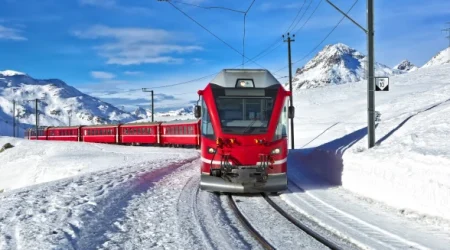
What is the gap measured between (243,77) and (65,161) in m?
24.1

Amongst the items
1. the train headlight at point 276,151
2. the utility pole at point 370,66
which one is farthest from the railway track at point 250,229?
the utility pole at point 370,66

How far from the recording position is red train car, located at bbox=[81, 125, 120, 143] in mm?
50697

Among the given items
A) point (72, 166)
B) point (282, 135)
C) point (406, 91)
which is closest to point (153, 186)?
point (282, 135)

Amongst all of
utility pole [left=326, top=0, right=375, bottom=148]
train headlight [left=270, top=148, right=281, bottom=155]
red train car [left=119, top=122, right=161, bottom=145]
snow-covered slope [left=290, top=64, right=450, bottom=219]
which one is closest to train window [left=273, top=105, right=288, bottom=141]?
train headlight [left=270, top=148, right=281, bottom=155]

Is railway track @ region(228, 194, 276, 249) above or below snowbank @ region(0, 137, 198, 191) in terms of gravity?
above

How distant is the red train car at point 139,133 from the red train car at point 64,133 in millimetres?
12177

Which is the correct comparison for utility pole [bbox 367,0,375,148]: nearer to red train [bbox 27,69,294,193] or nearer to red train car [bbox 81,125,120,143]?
red train [bbox 27,69,294,193]

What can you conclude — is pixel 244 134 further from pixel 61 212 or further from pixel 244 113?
pixel 61 212

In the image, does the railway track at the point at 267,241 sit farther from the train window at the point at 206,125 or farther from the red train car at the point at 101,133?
the red train car at the point at 101,133

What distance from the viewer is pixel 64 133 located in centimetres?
6341

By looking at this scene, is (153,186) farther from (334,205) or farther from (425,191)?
(425,191)

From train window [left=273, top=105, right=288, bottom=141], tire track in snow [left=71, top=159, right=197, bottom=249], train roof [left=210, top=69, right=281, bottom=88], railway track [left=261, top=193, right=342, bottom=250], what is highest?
train roof [left=210, top=69, right=281, bottom=88]

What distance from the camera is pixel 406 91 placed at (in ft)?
208

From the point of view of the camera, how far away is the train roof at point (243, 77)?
12.5 metres
